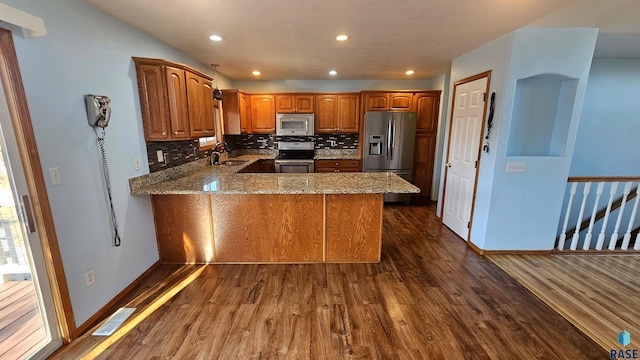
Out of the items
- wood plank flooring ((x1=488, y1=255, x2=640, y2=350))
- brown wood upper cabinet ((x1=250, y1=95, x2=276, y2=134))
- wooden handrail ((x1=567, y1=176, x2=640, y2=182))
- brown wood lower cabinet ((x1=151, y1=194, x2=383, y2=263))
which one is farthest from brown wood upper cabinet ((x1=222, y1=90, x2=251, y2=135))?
wooden handrail ((x1=567, y1=176, x2=640, y2=182))

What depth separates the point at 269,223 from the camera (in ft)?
9.05

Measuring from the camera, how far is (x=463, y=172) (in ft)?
11.3

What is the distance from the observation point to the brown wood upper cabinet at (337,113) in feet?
16.8

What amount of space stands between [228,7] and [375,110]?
347 centimetres

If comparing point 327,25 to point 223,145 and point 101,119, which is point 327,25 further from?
point 223,145

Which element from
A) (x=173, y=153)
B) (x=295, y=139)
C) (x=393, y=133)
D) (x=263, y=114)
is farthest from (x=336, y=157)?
(x=173, y=153)

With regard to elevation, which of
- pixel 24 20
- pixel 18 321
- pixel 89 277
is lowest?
pixel 18 321

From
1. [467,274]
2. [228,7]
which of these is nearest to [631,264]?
[467,274]

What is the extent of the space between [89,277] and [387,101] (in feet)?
15.8

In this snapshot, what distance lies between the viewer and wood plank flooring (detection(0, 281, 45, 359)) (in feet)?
5.40

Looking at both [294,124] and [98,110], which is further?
[294,124]

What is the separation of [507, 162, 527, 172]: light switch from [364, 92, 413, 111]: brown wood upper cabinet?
2.48m

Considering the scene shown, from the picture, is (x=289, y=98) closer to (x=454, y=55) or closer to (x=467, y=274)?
(x=454, y=55)

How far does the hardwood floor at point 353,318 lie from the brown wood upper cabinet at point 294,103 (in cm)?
327
